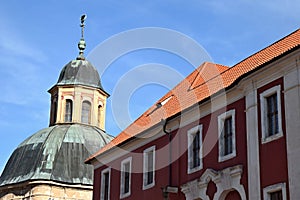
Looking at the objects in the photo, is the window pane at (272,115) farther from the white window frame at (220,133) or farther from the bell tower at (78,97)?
the bell tower at (78,97)

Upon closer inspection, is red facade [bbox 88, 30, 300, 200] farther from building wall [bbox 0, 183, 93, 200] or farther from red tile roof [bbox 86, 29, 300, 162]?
building wall [bbox 0, 183, 93, 200]

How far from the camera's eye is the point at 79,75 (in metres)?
58.9

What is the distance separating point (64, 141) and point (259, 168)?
32.1m

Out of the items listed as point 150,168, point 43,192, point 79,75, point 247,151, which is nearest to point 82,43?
point 79,75

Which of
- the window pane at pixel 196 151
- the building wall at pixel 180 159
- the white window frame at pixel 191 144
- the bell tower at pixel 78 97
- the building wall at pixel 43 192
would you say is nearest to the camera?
the building wall at pixel 180 159

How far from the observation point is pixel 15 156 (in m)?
52.0

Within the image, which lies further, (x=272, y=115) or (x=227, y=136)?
(x=227, y=136)

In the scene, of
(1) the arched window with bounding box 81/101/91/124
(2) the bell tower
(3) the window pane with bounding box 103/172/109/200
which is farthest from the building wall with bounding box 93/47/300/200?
(2) the bell tower

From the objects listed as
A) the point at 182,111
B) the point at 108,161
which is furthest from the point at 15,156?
the point at 182,111

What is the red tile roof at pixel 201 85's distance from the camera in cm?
2504

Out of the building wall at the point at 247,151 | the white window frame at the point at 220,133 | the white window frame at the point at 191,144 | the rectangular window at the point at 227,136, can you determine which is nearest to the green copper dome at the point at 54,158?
the building wall at the point at 247,151

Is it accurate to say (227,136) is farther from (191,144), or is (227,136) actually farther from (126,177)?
(126,177)

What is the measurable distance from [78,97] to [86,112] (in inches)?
64.3

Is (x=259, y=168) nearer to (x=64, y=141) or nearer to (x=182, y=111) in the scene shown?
(x=182, y=111)
